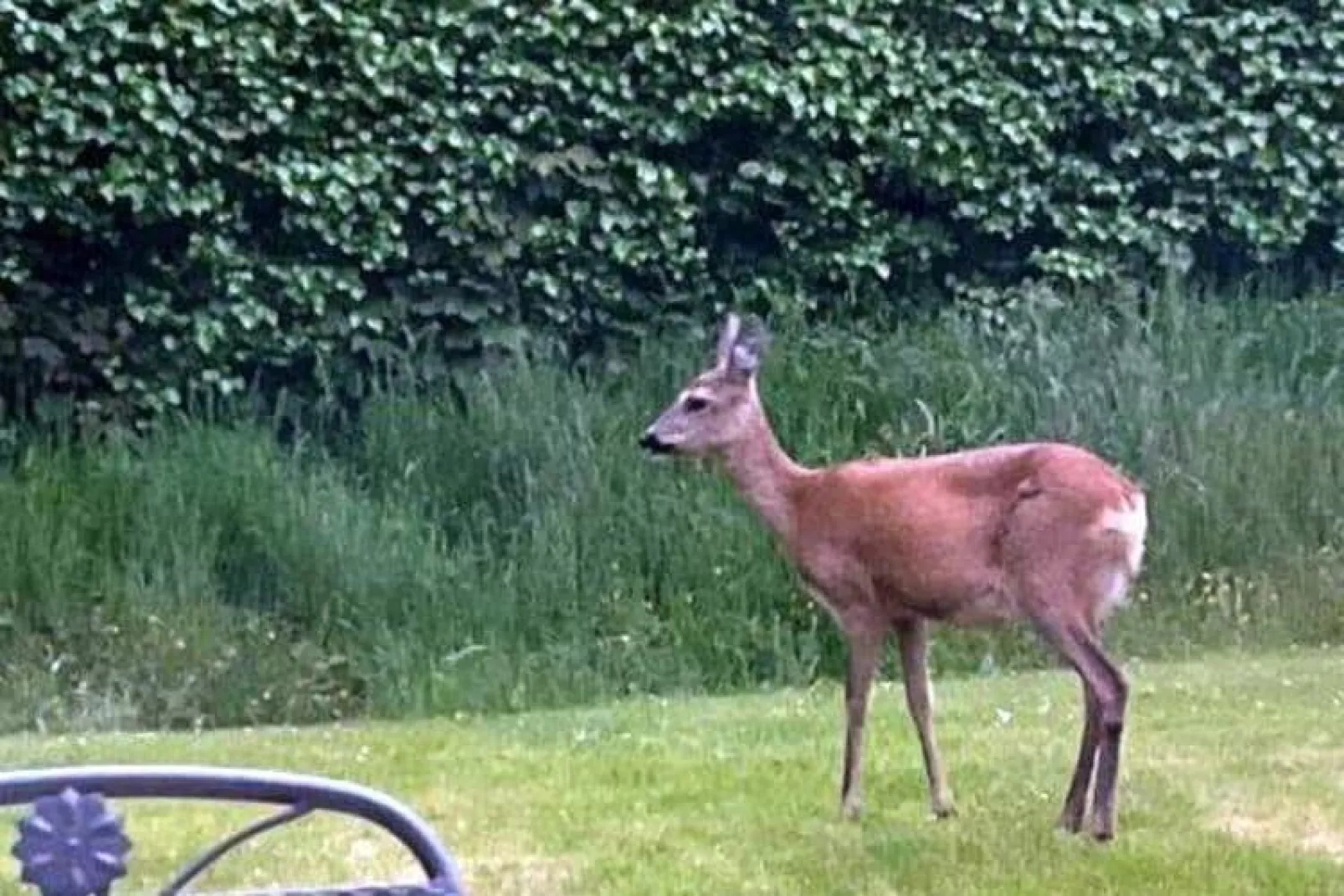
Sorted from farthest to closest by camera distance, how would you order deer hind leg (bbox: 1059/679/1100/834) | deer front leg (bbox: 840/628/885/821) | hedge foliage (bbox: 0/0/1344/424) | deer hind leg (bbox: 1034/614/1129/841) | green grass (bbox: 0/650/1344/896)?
hedge foliage (bbox: 0/0/1344/424)
deer front leg (bbox: 840/628/885/821)
deer hind leg (bbox: 1059/679/1100/834)
deer hind leg (bbox: 1034/614/1129/841)
green grass (bbox: 0/650/1344/896)

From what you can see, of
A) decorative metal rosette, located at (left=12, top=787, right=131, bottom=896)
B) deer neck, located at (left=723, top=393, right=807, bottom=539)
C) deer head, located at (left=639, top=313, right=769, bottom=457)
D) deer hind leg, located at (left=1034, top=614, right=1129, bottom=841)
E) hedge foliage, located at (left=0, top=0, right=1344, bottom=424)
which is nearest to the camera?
decorative metal rosette, located at (left=12, top=787, right=131, bottom=896)

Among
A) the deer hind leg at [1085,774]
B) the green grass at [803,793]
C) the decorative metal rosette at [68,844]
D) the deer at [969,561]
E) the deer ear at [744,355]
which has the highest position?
the decorative metal rosette at [68,844]

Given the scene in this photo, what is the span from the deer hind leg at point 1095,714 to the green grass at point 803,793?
0.12 m

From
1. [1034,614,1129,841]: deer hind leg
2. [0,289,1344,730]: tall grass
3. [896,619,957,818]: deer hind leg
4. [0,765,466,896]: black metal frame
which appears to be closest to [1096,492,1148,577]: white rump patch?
[1034,614,1129,841]: deer hind leg

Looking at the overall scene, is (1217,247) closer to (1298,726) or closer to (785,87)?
(785,87)

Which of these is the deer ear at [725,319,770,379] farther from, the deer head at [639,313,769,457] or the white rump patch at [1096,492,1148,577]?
the white rump patch at [1096,492,1148,577]

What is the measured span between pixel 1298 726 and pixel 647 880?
2826 millimetres

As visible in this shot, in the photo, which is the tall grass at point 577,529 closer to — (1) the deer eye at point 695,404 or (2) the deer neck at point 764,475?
(1) the deer eye at point 695,404

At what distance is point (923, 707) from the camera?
26.2 feet

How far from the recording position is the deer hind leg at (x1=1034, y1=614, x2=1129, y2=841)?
7.41 metres

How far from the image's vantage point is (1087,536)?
7621 millimetres

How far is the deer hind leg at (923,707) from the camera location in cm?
782

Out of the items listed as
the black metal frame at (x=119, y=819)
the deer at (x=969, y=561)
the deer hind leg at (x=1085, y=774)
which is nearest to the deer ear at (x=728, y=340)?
the deer at (x=969, y=561)

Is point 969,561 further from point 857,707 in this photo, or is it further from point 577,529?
point 577,529
